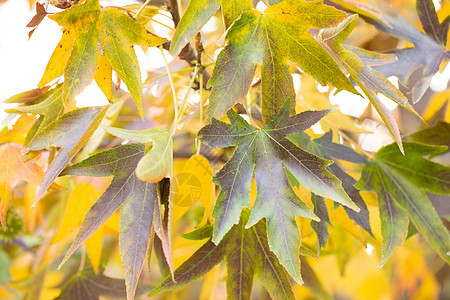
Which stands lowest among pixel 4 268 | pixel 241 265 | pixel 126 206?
pixel 4 268

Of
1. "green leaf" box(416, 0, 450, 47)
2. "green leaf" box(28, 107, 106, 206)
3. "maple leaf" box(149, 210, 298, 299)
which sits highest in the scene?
"green leaf" box(416, 0, 450, 47)

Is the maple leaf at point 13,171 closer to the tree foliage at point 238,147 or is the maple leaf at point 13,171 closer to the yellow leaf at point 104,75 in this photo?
the tree foliage at point 238,147

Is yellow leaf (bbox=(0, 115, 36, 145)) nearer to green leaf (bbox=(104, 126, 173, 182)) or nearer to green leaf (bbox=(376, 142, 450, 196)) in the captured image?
green leaf (bbox=(104, 126, 173, 182))

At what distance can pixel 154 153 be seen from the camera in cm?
38

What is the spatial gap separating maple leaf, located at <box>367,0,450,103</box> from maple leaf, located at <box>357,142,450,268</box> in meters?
0.13

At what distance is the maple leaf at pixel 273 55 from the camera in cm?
41

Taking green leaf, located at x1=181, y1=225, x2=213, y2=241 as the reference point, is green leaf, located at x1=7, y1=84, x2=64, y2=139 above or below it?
above

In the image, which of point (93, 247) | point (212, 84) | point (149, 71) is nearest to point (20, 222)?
point (93, 247)

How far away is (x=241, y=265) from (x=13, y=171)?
0.40 metres

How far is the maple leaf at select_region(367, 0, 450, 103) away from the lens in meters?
0.64

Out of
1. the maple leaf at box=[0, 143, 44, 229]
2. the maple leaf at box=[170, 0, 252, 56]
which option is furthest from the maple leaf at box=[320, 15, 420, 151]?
the maple leaf at box=[0, 143, 44, 229]

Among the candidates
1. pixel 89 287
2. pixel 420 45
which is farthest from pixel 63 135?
pixel 420 45

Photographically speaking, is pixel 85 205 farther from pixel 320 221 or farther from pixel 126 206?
pixel 320 221

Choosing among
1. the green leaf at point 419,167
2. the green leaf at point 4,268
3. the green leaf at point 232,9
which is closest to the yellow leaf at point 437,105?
the green leaf at point 419,167
